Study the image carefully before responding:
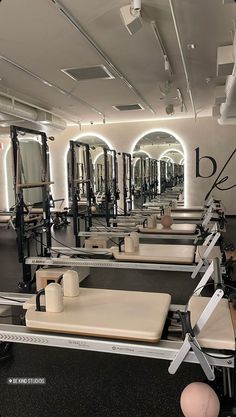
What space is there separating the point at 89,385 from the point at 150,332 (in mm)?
919

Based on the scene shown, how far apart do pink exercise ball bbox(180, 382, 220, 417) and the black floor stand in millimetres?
557

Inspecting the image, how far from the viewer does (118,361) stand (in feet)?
8.11

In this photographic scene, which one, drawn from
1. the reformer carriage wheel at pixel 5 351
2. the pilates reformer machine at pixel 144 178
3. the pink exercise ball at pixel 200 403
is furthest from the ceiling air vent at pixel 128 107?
the pink exercise ball at pixel 200 403

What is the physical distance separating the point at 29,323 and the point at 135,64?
415 cm

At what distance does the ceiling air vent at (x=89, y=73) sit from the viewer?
16.1 ft

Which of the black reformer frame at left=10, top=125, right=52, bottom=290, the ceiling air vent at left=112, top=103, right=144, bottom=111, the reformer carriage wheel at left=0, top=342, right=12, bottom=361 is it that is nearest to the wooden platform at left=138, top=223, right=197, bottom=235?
the black reformer frame at left=10, top=125, right=52, bottom=290

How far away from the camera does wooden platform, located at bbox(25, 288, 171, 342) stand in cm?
162

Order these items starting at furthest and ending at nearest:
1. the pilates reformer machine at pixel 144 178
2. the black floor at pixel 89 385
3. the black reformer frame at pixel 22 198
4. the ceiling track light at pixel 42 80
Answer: the pilates reformer machine at pixel 144 178 → the ceiling track light at pixel 42 80 → the black reformer frame at pixel 22 198 → the black floor at pixel 89 385

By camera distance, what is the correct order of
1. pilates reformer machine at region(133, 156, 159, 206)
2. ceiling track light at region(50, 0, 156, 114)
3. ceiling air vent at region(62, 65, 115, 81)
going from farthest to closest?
pilates reformer machine at region(133, 156, 159, 206), ceiling air vent at region(62, 65, 115, 81), ceiling track light at region(50, 0, 156, 114)

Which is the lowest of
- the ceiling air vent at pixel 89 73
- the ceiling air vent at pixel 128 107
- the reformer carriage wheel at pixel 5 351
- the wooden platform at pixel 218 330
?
the reformer carriage wheel at pixel 5 351

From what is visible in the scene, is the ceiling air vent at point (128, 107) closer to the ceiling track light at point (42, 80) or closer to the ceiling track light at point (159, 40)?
the ceiling track light at point (42, 80)

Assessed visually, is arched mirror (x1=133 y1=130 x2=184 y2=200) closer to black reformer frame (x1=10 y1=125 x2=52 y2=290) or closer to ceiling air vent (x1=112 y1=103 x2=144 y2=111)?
ceiling air vent (x1=112 y1=103 x2=144 y2=111)

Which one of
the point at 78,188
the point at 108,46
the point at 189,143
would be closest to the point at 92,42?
the point at 108,46

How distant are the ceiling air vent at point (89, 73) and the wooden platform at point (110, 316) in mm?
3860
